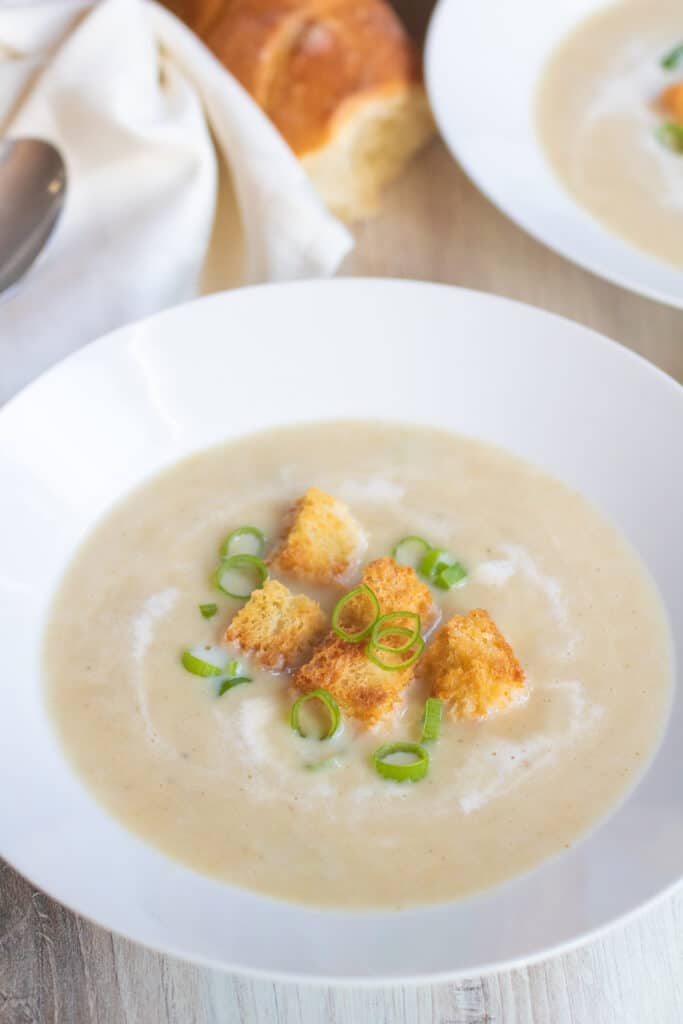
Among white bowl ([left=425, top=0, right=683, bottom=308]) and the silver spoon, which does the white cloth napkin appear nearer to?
the silver spoon

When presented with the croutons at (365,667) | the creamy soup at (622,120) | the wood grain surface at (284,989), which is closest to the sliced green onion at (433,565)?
the croutons at (365,667)

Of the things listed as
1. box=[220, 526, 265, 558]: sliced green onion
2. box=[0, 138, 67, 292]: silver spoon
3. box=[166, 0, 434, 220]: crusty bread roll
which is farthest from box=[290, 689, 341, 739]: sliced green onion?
box=[166, 0, 434, 220]: crusty bread roll

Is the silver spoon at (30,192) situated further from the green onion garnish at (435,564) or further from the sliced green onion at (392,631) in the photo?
the sliced green onion at (392,631)

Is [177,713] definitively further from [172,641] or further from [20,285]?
[20,285]

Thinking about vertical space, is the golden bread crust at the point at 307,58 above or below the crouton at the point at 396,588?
above

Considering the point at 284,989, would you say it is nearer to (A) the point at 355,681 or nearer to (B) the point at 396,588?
(A) the point at 355,681

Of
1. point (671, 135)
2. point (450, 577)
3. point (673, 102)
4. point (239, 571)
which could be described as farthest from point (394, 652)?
point (673, 102)

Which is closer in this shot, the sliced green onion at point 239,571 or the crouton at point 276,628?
the crouton at point 276,628
